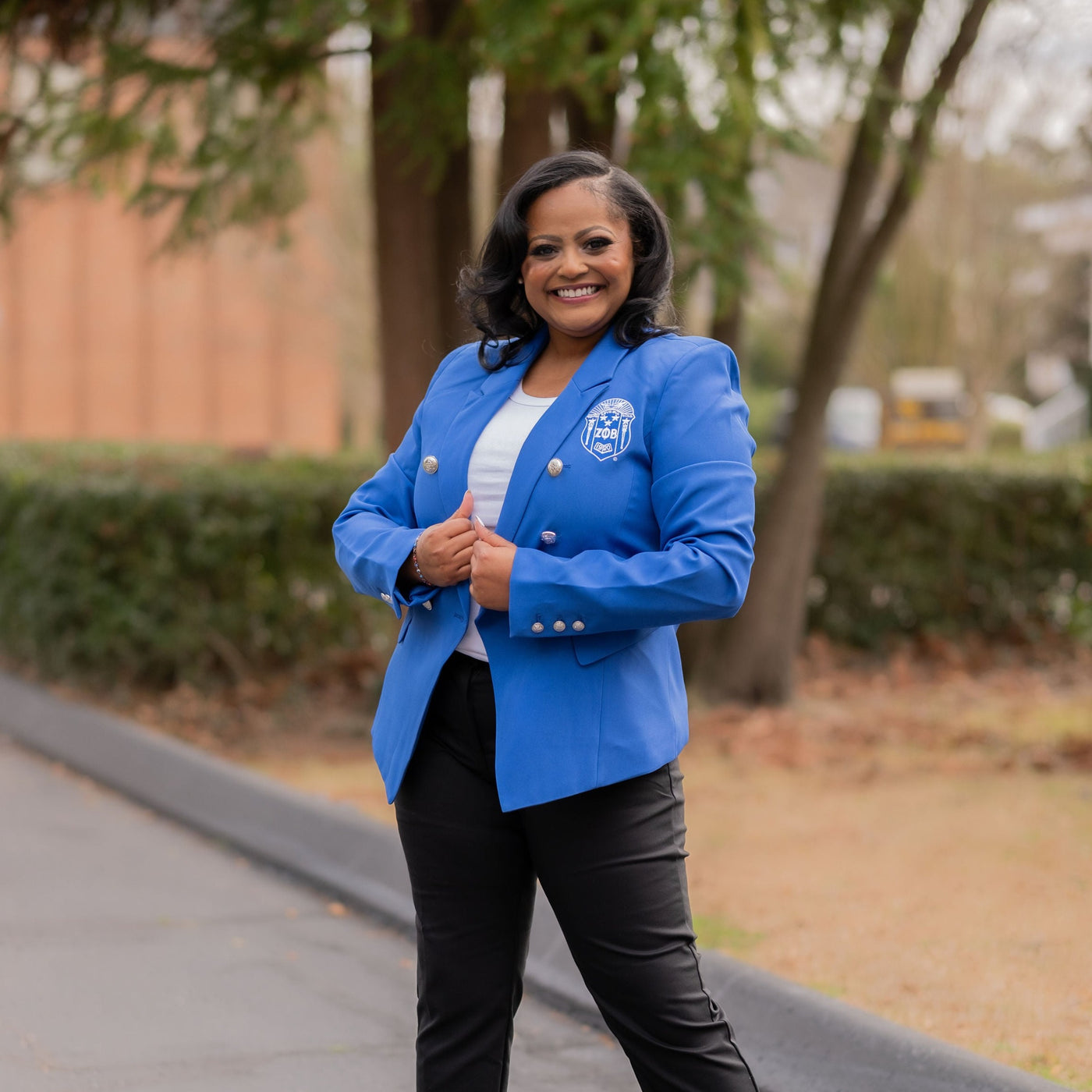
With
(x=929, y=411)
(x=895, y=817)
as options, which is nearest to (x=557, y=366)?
(x=895, y=817)

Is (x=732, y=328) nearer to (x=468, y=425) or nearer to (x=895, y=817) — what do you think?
(x=895, y=817)

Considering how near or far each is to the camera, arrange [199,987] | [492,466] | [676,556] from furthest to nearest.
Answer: [199,987] < [492,466] < [676,556]

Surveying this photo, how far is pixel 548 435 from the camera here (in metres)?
2.64

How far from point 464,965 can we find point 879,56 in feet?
21.4

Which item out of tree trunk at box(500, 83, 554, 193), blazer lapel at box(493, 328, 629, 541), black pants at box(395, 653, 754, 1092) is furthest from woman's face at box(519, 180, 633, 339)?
tree trunk at box(500, 83, 554, 193)

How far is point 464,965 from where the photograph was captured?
278cm

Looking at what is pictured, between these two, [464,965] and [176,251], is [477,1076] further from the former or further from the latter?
[176,251]

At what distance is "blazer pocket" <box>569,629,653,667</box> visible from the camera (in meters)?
2.62

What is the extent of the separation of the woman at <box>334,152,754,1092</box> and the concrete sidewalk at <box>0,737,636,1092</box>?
1.28 metres

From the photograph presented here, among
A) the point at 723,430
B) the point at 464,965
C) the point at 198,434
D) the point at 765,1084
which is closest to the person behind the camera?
the point at 723,430

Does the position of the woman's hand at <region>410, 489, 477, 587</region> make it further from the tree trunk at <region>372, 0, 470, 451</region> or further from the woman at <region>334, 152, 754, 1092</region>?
the tree trunk at <region>372, 0, 470, 451</region>

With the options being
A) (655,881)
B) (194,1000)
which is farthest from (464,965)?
(194,1000)

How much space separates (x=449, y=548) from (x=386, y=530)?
25 cm

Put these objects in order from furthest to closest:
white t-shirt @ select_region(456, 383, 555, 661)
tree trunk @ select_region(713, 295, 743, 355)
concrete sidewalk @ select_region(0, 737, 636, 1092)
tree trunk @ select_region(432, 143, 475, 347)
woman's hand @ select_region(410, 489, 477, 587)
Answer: tree trunk @ select_region(713, 295, 743, 355)
tree trunk @ select_region(432, 143, 475, 347)
concrete sidewalk @ select_region(0, 737, 636, 1092)
white t-shirt @ select_region(456, 383, 555, 661)
woman's hand @ select_region(410, 489, 477, 587)
